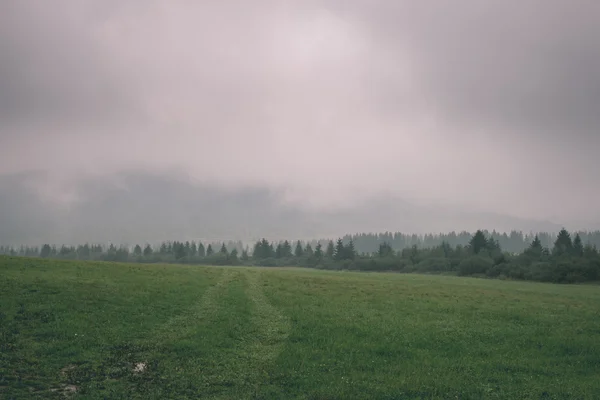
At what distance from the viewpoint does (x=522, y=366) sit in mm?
25844

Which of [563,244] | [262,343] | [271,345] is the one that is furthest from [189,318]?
[563,244]

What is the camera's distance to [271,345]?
28.8m

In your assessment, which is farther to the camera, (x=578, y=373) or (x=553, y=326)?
(x=553, y=326)

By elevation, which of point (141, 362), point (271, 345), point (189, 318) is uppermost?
point (189, 318)

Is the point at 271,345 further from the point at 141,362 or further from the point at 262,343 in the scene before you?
the point at 141,362

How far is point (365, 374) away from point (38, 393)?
16.6m

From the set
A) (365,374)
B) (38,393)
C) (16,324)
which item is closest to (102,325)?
(16,324)

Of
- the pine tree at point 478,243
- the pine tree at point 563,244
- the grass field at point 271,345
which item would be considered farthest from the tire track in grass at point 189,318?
the pine tree at point 563,244

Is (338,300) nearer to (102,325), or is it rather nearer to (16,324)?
(102,325)

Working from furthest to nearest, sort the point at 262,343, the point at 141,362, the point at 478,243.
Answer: the point at 478,243, the point at 262,343, the point at 141,362

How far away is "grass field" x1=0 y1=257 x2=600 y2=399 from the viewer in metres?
21.5

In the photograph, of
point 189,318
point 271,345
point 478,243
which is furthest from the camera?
point 478,243

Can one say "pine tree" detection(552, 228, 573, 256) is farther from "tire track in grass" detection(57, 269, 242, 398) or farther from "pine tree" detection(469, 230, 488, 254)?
"tire track in grass" detection(57, 269, 242, 398)

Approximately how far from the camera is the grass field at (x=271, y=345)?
70.6ft
